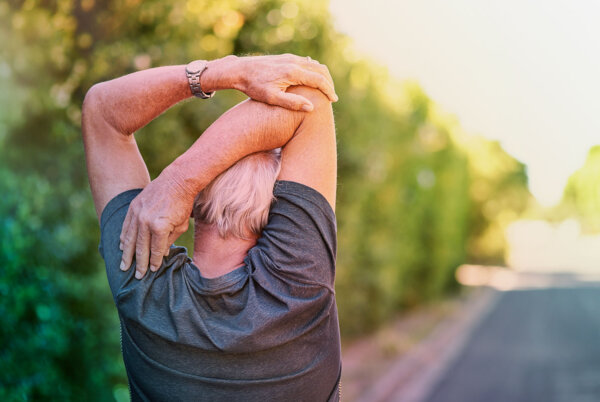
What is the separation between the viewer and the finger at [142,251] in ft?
4.45

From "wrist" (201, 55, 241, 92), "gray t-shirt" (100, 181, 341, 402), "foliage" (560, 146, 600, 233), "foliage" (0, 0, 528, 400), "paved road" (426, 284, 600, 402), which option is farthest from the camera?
"foliage" (560, 146, 600, 233)

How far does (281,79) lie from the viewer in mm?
1393

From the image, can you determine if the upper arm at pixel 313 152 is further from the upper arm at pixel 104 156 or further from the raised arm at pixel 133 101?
the upper arm at pixel 104 156

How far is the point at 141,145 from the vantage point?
4555 mm

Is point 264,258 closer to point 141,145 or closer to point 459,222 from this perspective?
point 141,145

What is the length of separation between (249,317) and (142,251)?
292 mm

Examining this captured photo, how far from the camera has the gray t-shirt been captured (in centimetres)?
135

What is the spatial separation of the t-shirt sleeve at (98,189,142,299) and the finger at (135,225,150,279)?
0.03 metres

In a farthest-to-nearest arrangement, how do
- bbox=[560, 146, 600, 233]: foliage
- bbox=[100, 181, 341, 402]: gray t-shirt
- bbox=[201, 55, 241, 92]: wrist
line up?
bbox=[560, 146, 600, 233]: foliage → bbox=[201, 55, 241, 92]: wrist → bbox=[100, 181, 341, 402]: gray t-shirt

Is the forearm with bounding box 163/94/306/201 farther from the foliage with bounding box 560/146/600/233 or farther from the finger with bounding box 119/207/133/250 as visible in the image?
the foliage with bounding box 560/146/600/233

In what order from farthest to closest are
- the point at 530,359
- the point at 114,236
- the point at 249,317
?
the point at 530,359 → the point at 114,236 → the point at 249,317

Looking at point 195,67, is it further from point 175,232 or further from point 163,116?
point 163,116

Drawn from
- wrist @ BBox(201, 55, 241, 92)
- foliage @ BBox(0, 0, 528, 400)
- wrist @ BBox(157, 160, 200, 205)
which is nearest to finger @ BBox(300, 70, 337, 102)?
wrist @ BBox(201, 55, 241, 92)

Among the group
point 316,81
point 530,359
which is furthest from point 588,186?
point 316,81
